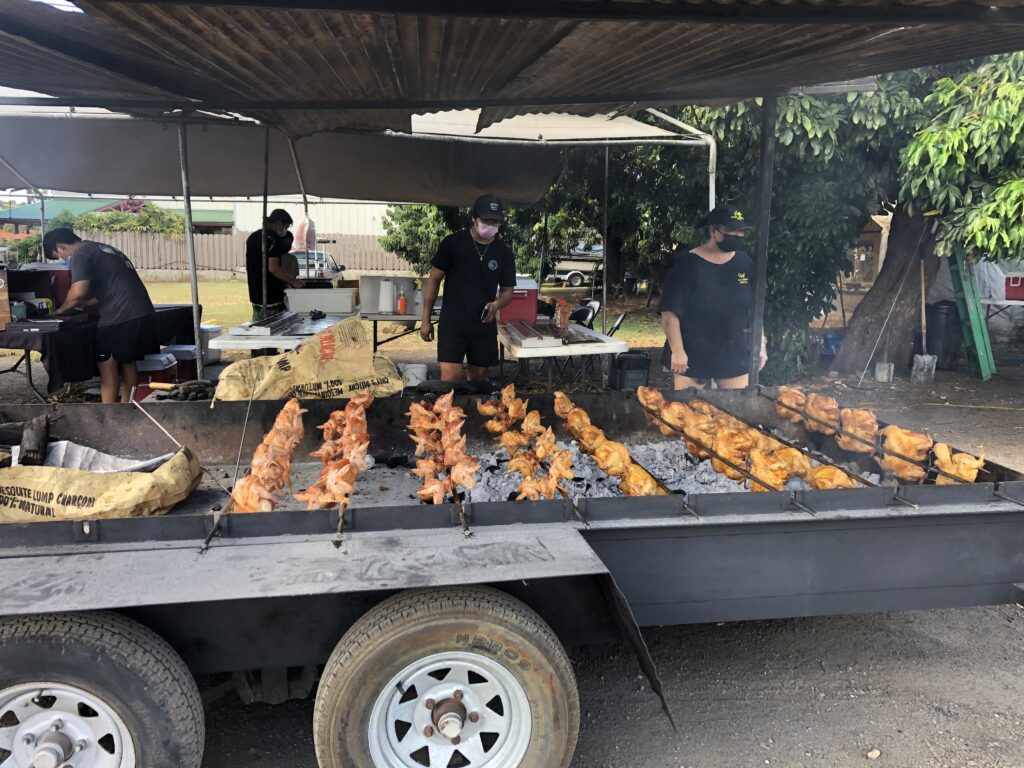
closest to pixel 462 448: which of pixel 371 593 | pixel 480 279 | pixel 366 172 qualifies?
pixel 371 593

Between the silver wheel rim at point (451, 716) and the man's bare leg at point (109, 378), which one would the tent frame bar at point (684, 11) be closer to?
the silver wheel rim at point (451, 716)

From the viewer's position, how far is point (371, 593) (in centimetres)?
269

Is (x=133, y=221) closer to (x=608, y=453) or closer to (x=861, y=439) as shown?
(x=608, y=453)

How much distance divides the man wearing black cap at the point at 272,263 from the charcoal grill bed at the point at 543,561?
671 centimetres

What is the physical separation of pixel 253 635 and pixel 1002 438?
8908mm

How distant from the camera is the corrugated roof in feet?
10.0

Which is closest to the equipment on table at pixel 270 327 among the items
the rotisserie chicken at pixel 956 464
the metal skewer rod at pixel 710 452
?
the metal skewer rod at pixel 710 452

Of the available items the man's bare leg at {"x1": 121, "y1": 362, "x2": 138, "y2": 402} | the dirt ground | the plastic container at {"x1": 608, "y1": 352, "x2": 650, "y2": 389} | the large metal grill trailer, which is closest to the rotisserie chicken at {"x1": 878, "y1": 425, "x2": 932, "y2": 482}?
the large metal grill trailer

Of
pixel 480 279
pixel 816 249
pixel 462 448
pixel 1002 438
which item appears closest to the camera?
pixel 462 448

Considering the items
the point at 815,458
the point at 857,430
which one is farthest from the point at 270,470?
the point at 857,430

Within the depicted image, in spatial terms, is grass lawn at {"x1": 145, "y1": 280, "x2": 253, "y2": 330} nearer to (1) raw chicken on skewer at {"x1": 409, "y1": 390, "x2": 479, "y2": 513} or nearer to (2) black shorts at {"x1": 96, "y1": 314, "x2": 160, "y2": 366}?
(2) black shorts at {"x1": 96, "y1": 314, "x2": 160, "y2": 366}

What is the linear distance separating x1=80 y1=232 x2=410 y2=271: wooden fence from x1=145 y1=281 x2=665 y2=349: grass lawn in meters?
4.89

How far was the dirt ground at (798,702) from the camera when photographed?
3.22m

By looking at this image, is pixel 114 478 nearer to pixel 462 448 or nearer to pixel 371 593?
pixel 371 593
